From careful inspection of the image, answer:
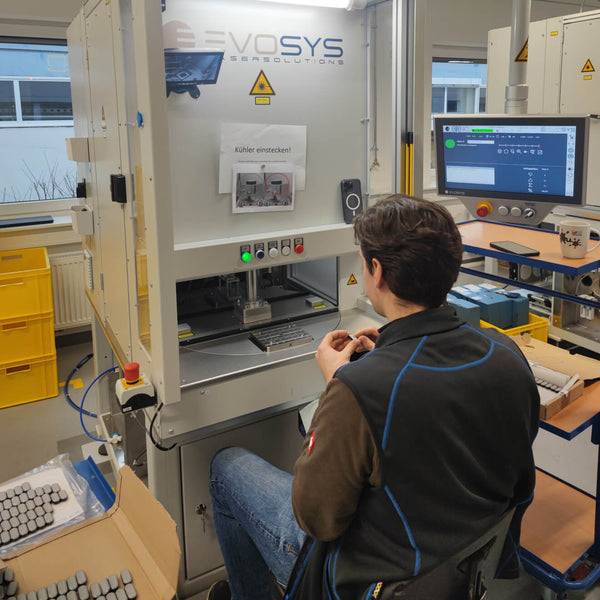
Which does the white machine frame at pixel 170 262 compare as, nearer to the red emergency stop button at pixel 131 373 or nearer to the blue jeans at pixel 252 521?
the red emergency stop button at pixel 131 373

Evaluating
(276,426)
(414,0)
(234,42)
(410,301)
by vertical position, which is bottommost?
(276,426)

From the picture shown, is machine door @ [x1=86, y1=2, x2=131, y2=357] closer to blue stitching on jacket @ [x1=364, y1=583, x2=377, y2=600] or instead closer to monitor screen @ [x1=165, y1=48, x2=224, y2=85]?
monitor screen @ [x1=165, y1=48, x2=224, y2=85]

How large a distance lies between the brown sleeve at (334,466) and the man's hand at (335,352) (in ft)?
0.81

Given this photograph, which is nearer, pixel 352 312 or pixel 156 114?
pixel 156 114

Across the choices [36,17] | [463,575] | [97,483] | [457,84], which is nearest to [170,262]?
[97,483]

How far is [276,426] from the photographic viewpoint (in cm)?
193

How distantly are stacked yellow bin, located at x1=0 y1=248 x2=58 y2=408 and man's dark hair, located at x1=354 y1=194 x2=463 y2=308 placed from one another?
2647mm

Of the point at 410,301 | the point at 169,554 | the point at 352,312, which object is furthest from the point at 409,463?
the point at 352,312

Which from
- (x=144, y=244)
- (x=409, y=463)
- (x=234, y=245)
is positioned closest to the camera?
(x=409, y=463)

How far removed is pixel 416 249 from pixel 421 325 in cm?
14

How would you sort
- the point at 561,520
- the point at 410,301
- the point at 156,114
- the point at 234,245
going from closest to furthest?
the point at 410,301, the point at 156,114, the point at 234,245, the point at 561,520

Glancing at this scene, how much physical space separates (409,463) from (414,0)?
4.50 feet

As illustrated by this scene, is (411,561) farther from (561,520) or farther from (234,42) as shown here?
(234,42)

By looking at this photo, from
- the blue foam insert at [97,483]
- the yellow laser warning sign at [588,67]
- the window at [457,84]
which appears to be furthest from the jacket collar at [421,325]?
the window at [457,84]
